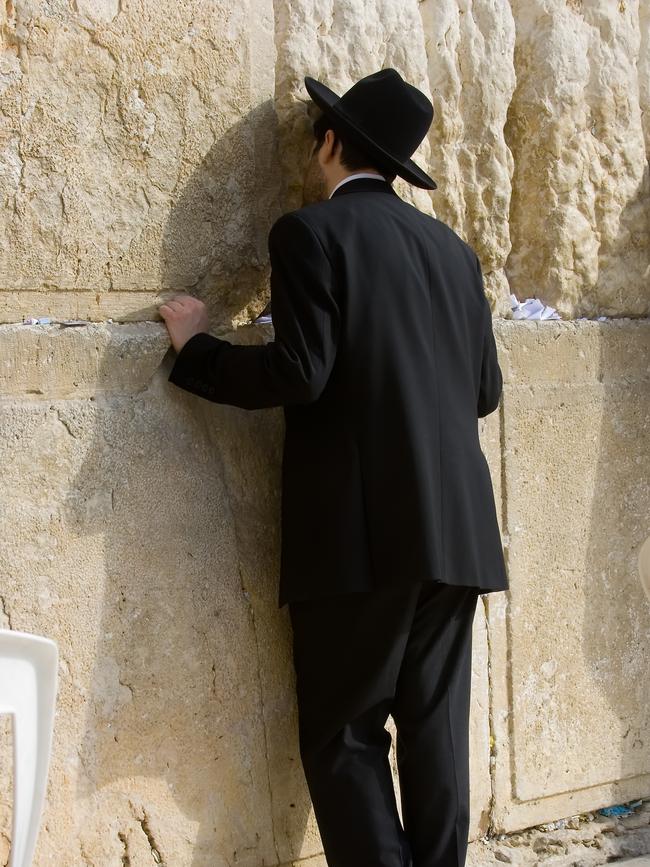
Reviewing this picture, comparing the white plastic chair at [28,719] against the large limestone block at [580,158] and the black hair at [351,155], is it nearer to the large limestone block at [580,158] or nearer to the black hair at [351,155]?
the black hair at [351,155]

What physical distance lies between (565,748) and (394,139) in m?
1.78

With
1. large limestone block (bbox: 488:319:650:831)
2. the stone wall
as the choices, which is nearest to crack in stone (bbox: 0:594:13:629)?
the stone wall

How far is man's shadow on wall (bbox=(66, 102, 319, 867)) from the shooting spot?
8.16ft

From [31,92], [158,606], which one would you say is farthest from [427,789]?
[31,92]

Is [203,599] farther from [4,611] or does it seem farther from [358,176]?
[358,176]

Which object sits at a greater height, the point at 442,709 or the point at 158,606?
the point at 158,606

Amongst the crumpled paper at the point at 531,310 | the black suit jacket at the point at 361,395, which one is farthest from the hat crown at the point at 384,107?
the crumpled paper at the point at 531,310

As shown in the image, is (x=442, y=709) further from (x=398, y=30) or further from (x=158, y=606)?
(x=398, y=30)

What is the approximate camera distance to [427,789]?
2.51 m

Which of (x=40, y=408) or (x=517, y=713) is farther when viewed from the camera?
(x=517, y=713)

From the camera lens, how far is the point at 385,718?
2.54 meters

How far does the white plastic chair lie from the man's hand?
0.83 m

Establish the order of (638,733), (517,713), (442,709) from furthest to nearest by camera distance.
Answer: (638,733) < (517,713) < (442,709)

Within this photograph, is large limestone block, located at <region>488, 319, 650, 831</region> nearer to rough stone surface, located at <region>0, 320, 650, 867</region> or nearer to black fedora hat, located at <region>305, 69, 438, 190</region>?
rough stone surface, located at <region>0, 320, 650, 867</region>
